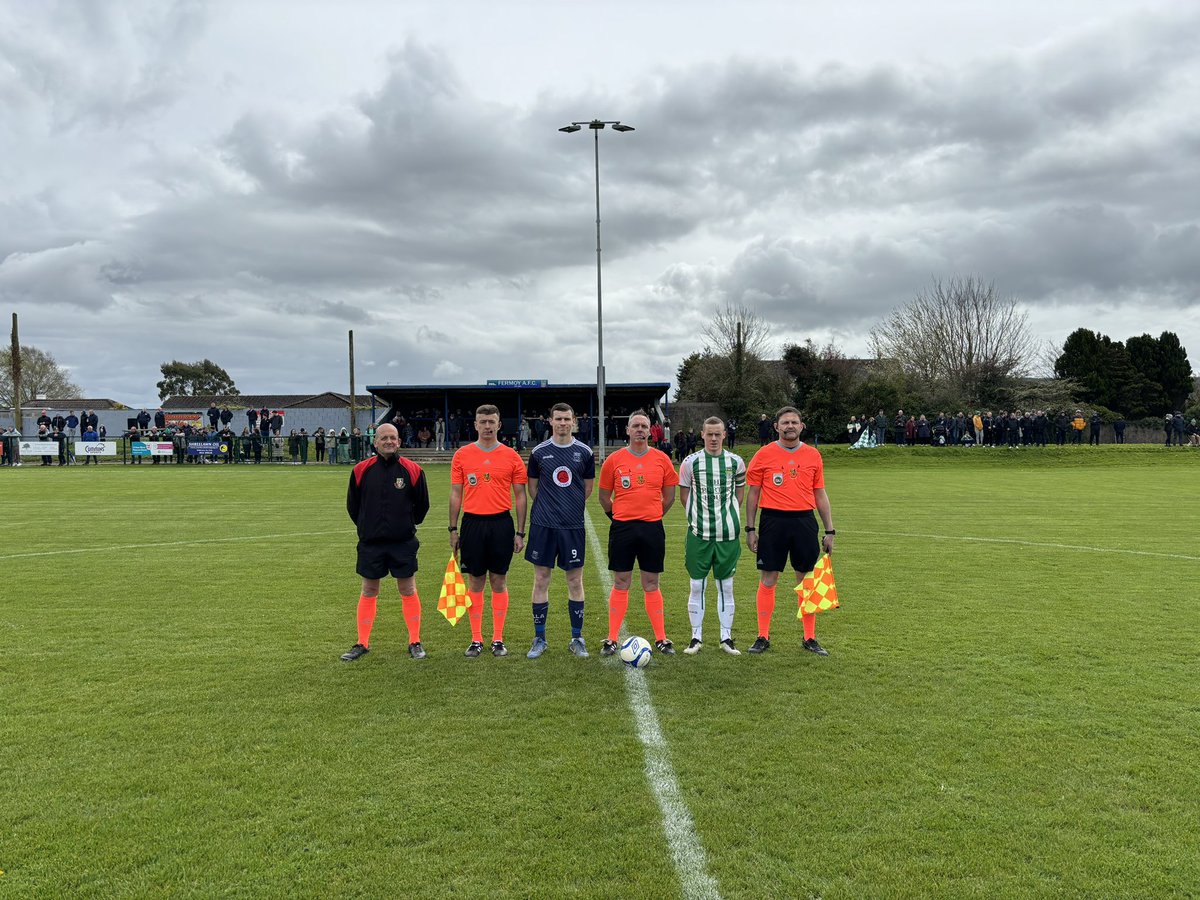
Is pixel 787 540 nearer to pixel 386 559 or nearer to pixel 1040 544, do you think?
pixel 386 559

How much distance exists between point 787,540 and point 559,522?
1.87m

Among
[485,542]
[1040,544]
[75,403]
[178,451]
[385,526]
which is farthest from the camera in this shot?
[75,403]

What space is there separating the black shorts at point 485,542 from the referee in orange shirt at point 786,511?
199 cm

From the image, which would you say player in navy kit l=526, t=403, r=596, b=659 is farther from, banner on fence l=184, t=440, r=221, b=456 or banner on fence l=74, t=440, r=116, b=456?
banner on fence l=74, t=440, r=116, b=456

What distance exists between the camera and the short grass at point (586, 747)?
332 centimetres

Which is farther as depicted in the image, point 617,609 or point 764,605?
point 764,605

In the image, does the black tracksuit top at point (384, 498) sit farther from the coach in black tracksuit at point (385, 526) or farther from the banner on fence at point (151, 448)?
the banner on fence at point (151, 448)

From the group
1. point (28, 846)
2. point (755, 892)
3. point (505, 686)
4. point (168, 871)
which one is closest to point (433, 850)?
point (168, 871)

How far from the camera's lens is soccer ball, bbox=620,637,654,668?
5.93 meters

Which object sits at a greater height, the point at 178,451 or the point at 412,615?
the point at 178,451

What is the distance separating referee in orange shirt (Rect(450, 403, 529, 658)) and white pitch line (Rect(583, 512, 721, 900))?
1368mm

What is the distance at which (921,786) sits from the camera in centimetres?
403

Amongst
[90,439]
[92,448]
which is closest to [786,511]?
[92,448]

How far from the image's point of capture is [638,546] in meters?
6.36
